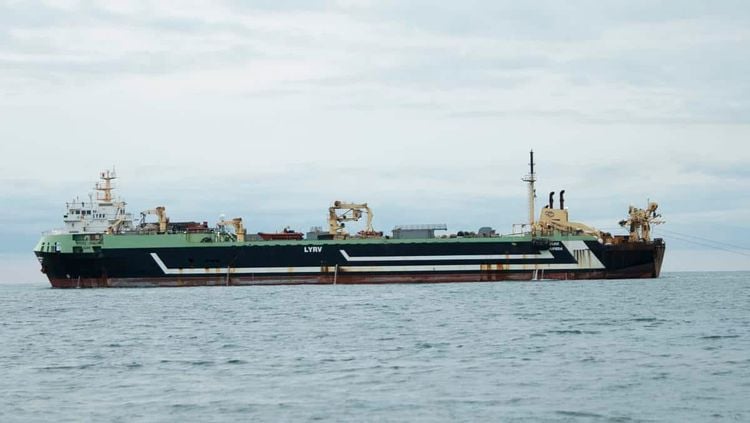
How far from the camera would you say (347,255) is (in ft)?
257

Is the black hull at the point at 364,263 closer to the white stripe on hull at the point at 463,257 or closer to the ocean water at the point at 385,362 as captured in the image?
the white stripe on hull at the point at 463,257

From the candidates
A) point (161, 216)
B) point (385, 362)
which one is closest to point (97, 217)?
point (161, 216)

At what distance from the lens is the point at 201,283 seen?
Result: 3135 inches

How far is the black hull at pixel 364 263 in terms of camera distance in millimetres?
78125

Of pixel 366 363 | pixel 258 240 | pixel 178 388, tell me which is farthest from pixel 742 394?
pixel 258 240

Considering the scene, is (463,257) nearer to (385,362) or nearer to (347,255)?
(347,255)

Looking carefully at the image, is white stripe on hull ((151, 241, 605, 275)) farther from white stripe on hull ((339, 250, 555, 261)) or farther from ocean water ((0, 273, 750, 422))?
ocean water ((0, 273, 750, 422))

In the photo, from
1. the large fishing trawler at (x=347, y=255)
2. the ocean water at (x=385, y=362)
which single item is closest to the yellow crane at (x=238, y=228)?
the large fishing trawler at (x=347, y=255)

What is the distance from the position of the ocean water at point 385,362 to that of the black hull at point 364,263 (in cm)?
2200

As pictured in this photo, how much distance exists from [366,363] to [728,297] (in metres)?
40.3

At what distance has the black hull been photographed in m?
78.1

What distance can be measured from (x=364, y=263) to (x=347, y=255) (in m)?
1.40

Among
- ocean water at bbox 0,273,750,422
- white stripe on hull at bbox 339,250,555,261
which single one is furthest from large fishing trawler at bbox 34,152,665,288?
ocean water at bbox 0,273,750,422

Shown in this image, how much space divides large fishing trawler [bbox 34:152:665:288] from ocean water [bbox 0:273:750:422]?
22.1 metres
